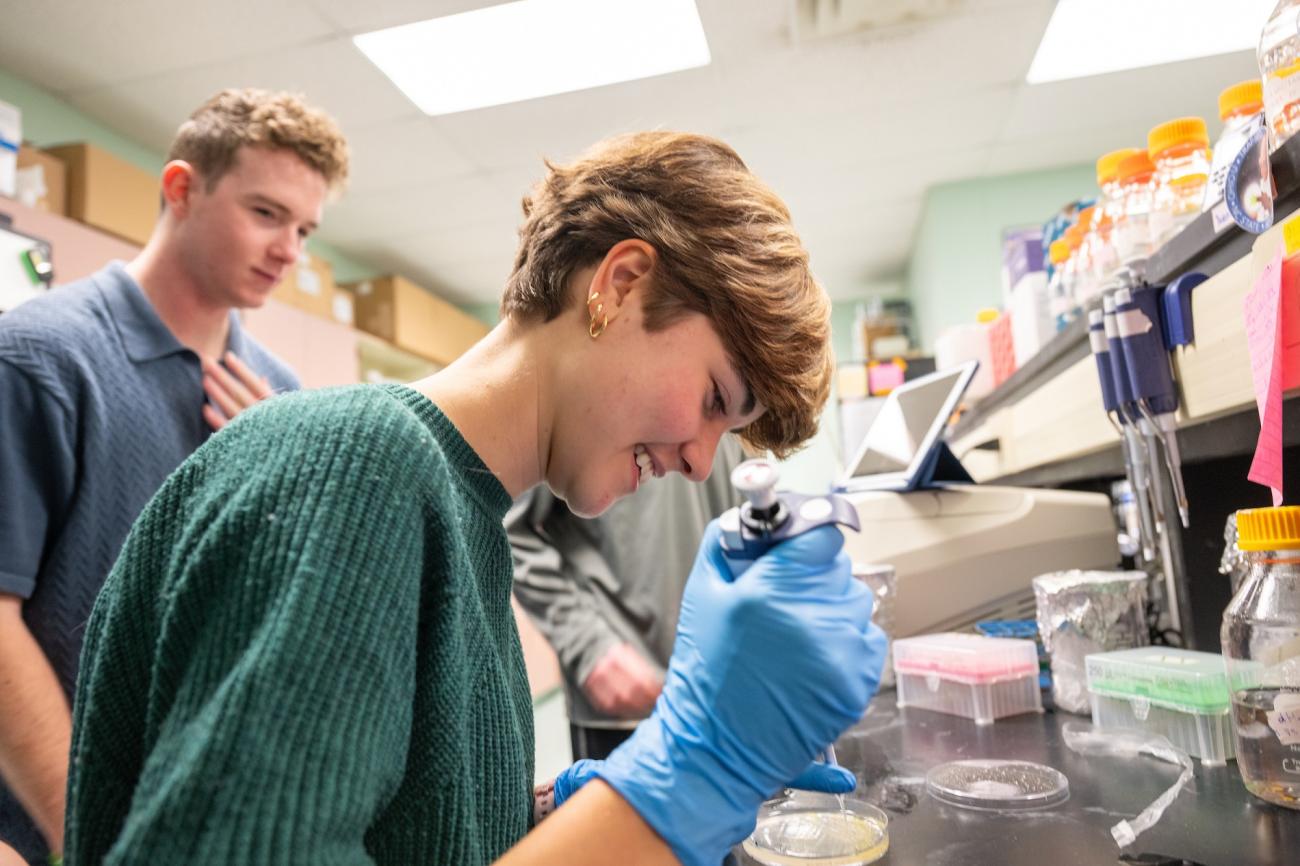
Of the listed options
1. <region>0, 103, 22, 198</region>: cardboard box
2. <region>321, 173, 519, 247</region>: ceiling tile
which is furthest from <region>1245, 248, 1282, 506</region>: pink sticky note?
<region>321, 173, 519, 247</region>: ceiling tile

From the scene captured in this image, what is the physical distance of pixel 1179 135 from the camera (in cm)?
106

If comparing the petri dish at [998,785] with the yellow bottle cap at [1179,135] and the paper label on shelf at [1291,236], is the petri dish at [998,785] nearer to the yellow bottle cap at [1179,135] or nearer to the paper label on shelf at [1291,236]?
the paper label on shelf at [1291,236]

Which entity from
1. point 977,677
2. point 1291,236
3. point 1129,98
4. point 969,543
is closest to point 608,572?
point 969,543

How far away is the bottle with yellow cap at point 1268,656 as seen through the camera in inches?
25.7

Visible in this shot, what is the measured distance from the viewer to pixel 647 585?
1658 mm

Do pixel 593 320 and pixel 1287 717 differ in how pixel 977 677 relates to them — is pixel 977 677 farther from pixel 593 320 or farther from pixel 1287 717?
pixel 593 320

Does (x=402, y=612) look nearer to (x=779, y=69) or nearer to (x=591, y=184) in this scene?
(x=591, y=184)

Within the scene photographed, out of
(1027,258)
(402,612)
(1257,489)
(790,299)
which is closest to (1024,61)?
(1027,258)

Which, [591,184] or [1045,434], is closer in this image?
[591,184]

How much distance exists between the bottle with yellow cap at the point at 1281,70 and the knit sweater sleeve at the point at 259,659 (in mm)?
759

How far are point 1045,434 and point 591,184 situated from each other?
1.13 meters

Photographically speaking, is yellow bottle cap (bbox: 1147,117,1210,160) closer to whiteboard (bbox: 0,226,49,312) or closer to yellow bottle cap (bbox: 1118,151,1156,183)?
yellow bottle cap (bbox: 1118,151,1156,183)

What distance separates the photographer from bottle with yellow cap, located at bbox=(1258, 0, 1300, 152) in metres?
0.67

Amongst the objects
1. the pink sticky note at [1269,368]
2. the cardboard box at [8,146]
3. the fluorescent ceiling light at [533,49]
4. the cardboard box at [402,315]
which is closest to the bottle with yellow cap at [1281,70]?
the pink sticky note at [1269,368]
